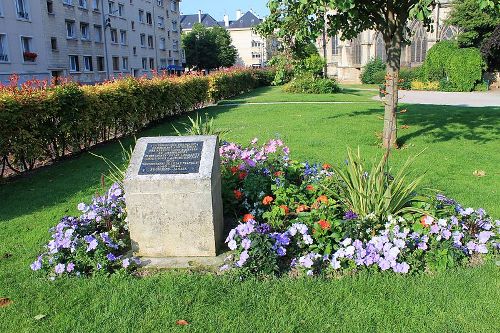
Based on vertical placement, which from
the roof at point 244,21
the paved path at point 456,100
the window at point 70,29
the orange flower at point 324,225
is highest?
the roof at point 244,21

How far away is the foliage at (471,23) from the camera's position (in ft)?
109

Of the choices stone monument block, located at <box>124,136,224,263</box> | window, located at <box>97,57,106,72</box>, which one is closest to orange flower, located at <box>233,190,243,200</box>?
stone monument block, located at <box>124,136,224,263</box>

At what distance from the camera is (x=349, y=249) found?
13.5 ft

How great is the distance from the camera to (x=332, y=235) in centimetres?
428

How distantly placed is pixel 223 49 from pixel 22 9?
44281 mm

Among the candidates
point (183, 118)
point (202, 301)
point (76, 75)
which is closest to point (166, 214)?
point (202, 301)

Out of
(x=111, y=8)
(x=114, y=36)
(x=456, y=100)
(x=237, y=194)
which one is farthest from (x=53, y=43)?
(x=237, y=194)

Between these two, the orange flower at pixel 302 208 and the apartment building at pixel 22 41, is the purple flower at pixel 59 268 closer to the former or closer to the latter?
the orange flower at pixel 302 208

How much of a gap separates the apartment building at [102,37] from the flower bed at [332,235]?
3425cm

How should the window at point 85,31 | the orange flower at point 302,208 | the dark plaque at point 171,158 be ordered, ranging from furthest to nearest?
the window at point 85,31 < the orange flower at point 302,208 < the dark plaque at point 171,158

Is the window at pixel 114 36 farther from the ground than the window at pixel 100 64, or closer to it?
farther from the ground

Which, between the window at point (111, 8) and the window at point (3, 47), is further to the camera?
the window at point (111, 8)

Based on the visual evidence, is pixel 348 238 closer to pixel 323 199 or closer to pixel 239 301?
pixel 323 199

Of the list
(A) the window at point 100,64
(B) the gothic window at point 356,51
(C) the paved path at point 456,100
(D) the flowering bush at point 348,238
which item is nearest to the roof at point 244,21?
(B) the gothic window at point 356,51
